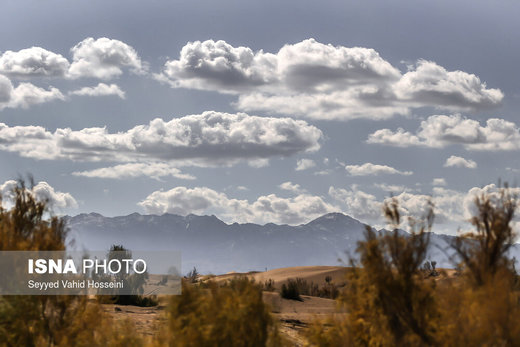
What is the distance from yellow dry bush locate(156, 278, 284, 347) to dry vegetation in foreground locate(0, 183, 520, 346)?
0.02m

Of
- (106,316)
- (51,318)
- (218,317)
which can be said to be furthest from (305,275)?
(218,317)

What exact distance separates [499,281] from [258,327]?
144 inches

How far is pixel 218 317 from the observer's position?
9234 mm

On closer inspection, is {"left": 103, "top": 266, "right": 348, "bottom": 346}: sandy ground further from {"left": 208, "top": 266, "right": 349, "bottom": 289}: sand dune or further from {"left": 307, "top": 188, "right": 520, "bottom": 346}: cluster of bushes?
{"left": 208, "top": 266, "right": 349, "bottom": 289}: sand dune

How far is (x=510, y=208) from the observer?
392 inches

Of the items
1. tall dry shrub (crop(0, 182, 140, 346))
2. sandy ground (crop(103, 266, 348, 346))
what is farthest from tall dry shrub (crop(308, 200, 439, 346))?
tall dry shrub (crop(0, 182, 140, 346))

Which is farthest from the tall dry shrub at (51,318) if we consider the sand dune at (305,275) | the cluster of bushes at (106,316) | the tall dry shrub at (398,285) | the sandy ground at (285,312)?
the sand dune at (305,275)

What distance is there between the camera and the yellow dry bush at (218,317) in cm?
920

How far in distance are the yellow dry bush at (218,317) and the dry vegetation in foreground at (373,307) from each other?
2 cm

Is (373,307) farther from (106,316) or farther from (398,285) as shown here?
(106,316)

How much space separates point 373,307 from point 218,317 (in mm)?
2684

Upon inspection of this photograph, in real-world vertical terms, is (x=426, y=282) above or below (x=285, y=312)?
above

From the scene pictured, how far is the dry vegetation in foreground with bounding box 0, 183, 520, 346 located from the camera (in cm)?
929

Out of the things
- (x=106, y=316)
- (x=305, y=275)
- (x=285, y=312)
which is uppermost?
(x=305, y=275)
